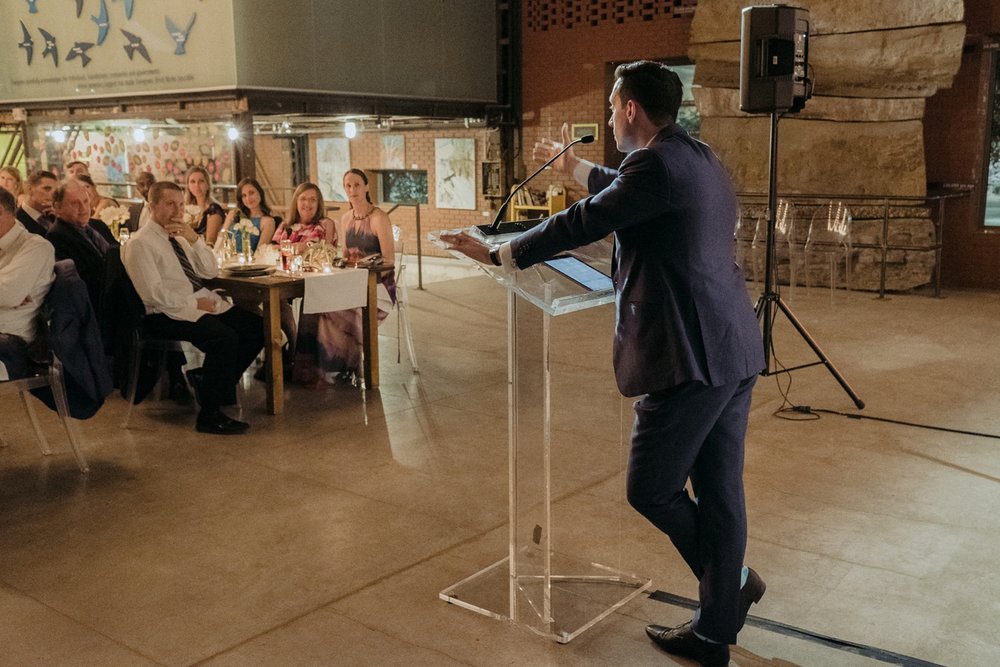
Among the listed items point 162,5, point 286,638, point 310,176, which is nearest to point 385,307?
point 286,638

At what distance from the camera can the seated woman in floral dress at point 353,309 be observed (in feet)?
21.5

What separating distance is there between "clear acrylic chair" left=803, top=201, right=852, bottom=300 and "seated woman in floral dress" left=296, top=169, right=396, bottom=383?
16.3 ft

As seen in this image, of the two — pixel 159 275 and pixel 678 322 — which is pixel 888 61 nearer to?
pixel 159 275

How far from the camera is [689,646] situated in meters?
2.93

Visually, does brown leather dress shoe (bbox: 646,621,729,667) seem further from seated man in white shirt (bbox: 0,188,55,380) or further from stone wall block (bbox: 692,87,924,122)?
stone wall block (bbox: 692,87,924,122)

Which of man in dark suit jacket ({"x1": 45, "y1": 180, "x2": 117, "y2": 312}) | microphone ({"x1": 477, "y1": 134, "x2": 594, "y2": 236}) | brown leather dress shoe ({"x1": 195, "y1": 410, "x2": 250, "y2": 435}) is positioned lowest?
brown leather dress shoe ({"x1": 195, "y1": 410, "x2": 250, "y2": 435})

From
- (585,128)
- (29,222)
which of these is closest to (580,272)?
(29,222)

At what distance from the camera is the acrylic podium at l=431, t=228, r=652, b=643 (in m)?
2.95

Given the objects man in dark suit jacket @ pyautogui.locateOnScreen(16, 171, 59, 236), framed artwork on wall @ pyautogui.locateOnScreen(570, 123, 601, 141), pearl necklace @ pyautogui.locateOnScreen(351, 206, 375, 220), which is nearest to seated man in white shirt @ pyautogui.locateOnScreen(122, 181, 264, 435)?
pearl necklace @ pyautogui.locateOnScreen(351, 206, 375, 220)

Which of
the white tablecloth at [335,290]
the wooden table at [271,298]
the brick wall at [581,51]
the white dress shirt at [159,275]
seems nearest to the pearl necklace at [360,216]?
the white tablecloth at [335,290]

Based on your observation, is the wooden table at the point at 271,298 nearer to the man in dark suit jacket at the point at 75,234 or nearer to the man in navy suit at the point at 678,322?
the man in dark suit jacket at the point at 75,234

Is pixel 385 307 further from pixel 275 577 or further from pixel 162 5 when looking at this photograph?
pixel 162 5

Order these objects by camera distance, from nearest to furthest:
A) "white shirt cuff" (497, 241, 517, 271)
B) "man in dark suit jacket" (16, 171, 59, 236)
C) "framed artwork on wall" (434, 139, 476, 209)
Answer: "white shirt cuff" (497, 241, 517, 271) < "man in dark suit jacket" (16, 171, 59, 236) < "framed artwork on wall" (434, 139, 476, 209)

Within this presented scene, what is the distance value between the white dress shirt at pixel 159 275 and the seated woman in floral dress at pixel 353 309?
97cm
